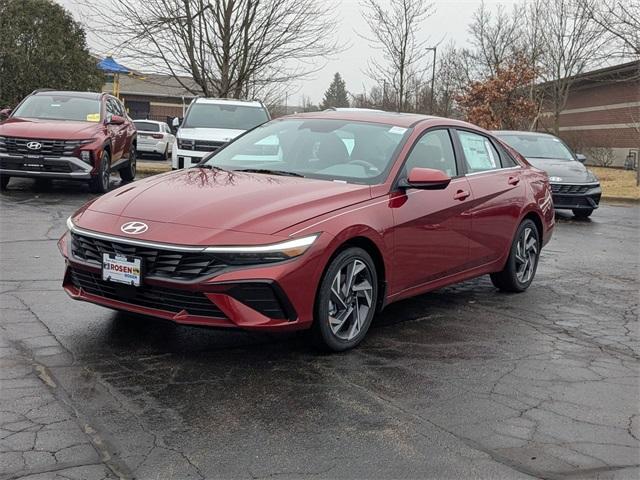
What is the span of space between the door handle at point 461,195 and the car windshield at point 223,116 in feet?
29.2

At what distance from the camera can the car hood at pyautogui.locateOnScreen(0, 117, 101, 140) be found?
1140 cm

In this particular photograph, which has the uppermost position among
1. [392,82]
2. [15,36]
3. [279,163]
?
[15,36]

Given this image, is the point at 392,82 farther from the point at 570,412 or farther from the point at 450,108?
the point at 570,412

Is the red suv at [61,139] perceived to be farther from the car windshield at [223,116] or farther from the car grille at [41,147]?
the car windshield at [223,116]

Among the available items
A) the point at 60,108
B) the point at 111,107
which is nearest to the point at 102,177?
the point at 60,108

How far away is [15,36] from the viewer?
31.2 m

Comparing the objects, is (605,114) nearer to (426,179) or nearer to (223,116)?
(223,116)

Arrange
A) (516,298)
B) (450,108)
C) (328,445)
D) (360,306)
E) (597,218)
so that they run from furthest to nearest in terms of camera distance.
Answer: (450,108), (597,218), (516,298), (360,306), (328,445)

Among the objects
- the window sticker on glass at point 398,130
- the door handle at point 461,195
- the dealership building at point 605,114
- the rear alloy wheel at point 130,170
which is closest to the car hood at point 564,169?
the rear alloy wheel at point 130,170

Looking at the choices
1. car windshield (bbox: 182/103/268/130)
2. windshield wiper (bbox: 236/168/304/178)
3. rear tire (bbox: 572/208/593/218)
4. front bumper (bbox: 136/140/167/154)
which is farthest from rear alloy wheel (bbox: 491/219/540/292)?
front bumper (bbox: 136/140/167/154)

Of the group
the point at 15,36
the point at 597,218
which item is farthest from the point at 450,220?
the point at 15,36

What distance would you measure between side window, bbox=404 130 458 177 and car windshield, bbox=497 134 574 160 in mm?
8696

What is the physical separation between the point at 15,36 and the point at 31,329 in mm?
30130

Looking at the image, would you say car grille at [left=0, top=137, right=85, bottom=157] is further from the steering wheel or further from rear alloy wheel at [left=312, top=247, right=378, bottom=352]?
rear alloy wheel at [left=312, top=247, right=378, bottom=352]
